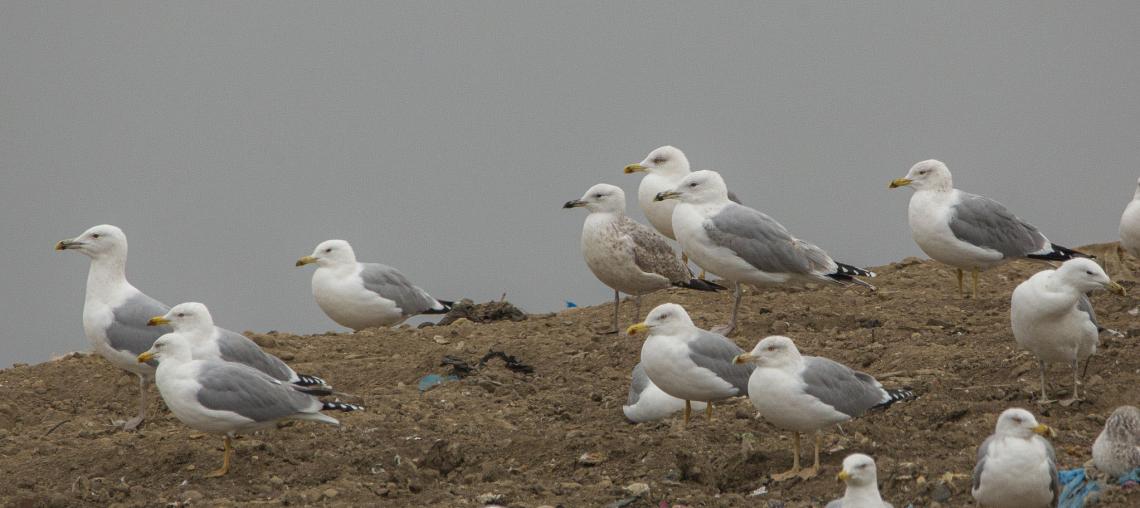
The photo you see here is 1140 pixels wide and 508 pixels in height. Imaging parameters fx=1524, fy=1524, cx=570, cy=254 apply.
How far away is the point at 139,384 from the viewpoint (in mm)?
12391

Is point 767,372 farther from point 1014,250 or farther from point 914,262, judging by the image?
point 914,262

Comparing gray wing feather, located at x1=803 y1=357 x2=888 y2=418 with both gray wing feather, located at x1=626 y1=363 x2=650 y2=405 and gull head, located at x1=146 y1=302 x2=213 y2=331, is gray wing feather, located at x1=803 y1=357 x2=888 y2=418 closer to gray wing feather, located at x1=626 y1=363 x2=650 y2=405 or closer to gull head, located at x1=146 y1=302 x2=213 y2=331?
gray wing feather, located at x1=626 y1=363 x2=650 y2=405

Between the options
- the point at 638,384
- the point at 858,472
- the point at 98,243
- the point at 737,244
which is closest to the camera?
the point at 858,472

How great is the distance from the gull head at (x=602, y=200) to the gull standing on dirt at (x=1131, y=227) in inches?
168

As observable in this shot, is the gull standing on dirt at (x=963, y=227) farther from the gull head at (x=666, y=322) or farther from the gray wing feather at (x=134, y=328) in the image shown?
the gray wing feather at (x=134, y=328)

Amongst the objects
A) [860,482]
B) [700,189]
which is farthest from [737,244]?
[860,482]

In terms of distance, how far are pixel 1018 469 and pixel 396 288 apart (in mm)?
8005

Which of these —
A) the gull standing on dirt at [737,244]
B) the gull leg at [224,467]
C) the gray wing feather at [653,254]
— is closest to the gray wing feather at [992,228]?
the gull standing on dirt at [737,244]

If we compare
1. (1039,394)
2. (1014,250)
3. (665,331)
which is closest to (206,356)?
(665,331)

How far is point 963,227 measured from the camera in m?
13.1

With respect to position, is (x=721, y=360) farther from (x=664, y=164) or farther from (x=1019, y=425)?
(x=664, y=164)

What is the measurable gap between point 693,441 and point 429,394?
264 cm

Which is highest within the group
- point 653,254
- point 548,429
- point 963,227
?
point 963,227

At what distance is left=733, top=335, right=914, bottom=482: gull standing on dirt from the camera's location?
8.72 meters
